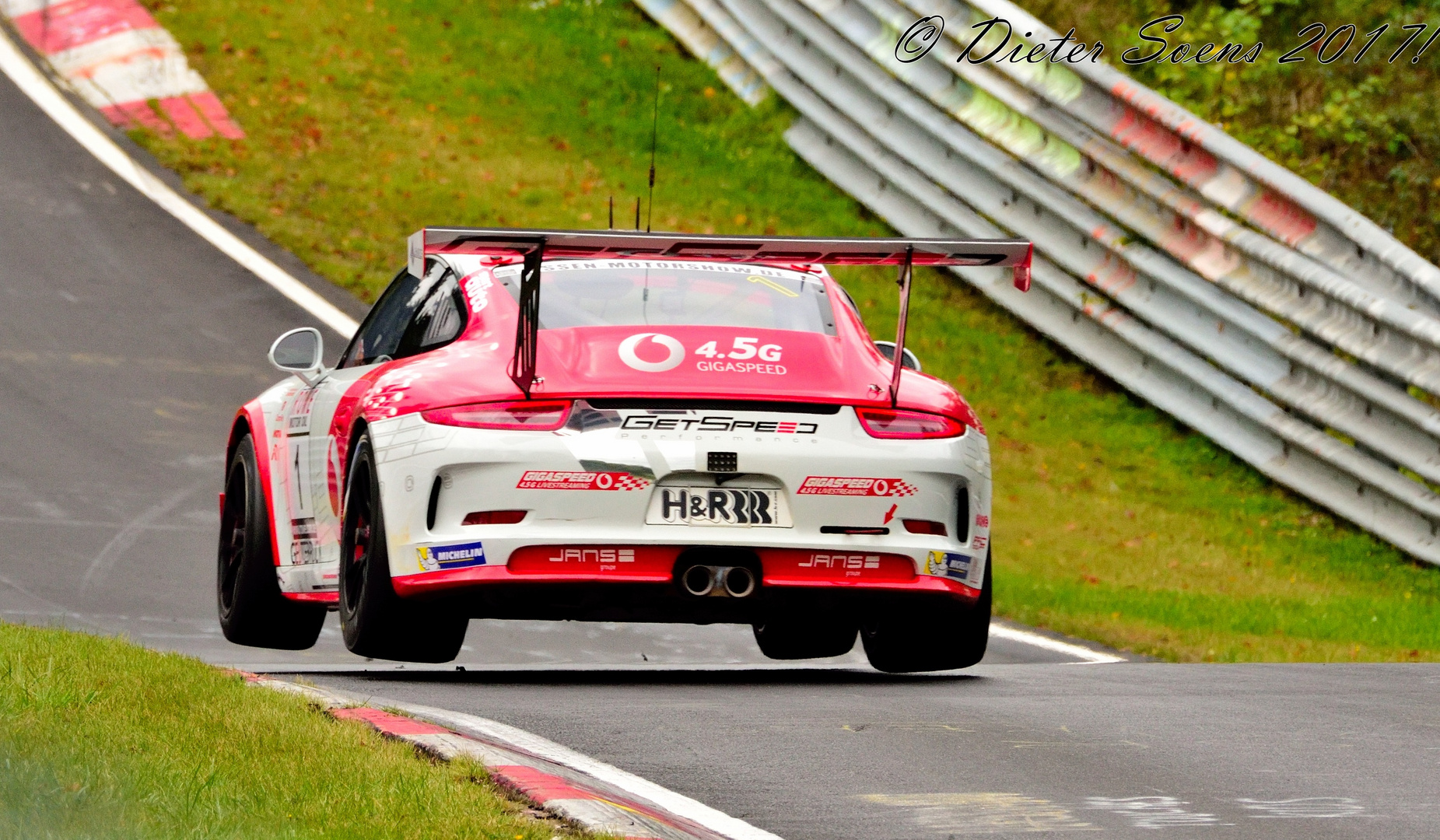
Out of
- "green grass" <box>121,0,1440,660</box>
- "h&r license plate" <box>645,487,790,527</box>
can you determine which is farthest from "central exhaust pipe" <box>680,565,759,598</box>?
"green grass" <box>121,0,1440,660</box>

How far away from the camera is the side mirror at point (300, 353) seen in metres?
8.80

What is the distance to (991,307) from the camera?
17250mm

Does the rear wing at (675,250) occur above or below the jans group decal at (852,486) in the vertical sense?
above

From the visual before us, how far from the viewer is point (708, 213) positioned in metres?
18.0

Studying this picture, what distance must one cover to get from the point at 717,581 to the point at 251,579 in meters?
2.51

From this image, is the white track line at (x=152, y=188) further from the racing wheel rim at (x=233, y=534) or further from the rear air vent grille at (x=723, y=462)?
the rear air vent grille at (x=723, y=462)

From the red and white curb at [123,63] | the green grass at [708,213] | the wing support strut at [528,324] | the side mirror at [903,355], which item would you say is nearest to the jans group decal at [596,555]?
the wing support strut at [528,324]

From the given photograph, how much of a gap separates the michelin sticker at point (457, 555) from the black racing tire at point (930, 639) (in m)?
1.51

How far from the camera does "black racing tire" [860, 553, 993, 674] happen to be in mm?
8141

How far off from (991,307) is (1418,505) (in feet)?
15.0

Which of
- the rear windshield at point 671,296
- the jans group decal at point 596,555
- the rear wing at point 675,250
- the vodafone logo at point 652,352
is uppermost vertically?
the rear wing at point 675,250

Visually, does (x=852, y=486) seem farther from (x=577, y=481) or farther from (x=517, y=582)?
(x=517, y=582)

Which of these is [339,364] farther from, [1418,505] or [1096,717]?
[1418,505]

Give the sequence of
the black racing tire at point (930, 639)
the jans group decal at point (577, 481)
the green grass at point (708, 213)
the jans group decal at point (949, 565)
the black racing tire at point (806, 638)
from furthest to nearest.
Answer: the green grass at point (708, 213)
the black racing tire at point (806, 638)
the black racing tire at point (930, 639)
the jans group decal at point (949, 565)
the jans group decal at point (577, 481)
